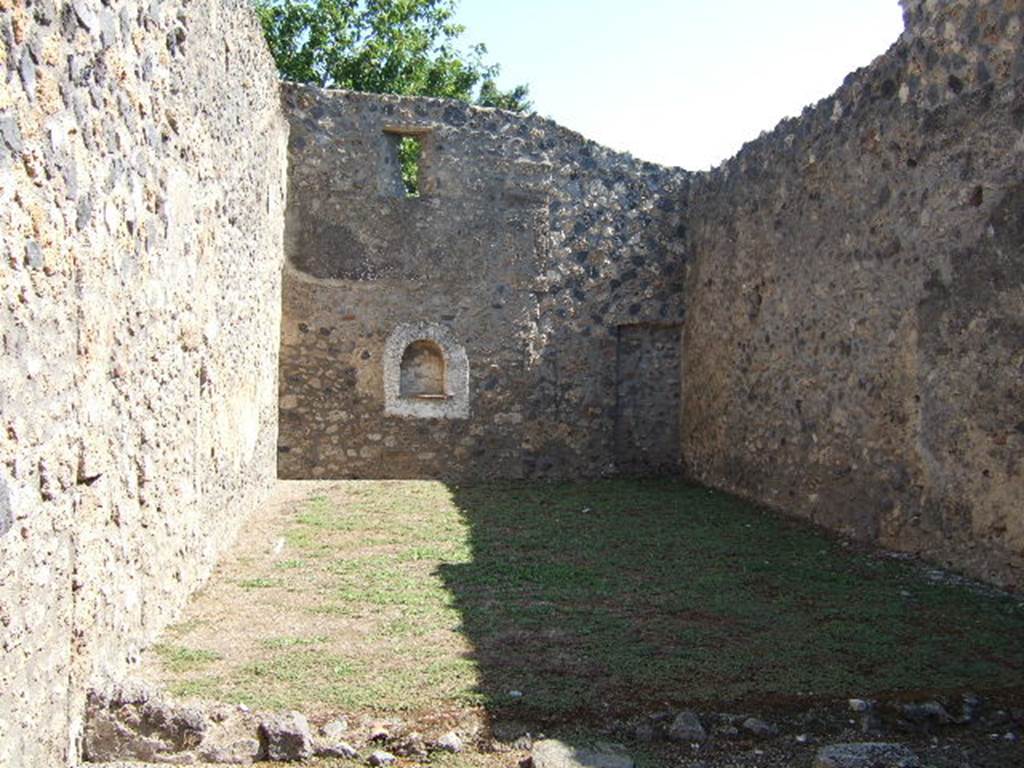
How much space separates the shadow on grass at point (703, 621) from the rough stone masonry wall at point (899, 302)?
1.64ft

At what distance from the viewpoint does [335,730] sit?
148 inches

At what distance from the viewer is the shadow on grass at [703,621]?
4258 millimetres

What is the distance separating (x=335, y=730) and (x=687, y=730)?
1185 millimetres

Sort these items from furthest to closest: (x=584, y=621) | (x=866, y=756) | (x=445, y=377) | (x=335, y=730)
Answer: (x=445, y=377) < (x=584, y=621) < (x=335, y=730) < (x=866, y=756)

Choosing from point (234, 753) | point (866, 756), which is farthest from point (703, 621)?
point (234, 753)

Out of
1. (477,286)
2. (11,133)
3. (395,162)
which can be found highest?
(395,162)

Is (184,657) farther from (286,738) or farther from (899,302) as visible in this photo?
(899,302)

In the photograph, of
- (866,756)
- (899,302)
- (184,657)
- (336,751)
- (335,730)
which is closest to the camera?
(866,756)

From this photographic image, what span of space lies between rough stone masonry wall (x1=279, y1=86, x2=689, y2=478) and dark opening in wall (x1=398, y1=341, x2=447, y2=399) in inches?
9.4

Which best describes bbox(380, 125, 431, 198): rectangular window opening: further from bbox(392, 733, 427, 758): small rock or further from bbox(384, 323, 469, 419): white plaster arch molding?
bbox(392, 733, 427, 758): small rock

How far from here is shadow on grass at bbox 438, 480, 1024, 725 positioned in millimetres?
4258

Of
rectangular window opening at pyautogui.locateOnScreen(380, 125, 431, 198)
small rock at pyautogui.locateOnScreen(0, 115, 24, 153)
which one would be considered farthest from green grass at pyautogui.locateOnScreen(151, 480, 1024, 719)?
rectangular window opening at pyautogui.locateOnScreen(380, 125, 431, 198)

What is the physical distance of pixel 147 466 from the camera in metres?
4.79

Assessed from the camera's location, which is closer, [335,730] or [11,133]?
[11,133]
